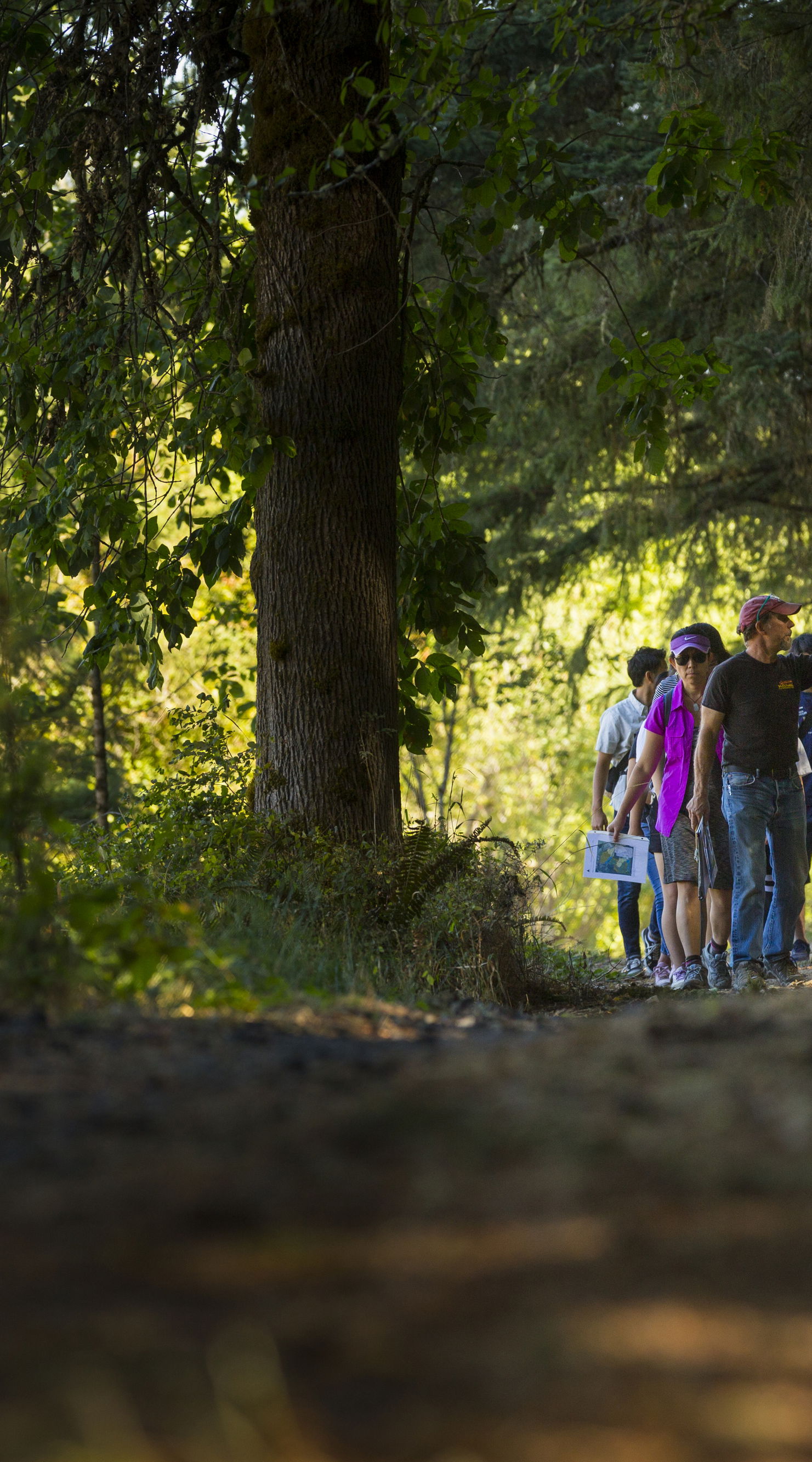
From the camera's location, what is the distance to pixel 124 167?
7367mm

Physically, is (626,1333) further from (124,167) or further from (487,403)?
(487,403)

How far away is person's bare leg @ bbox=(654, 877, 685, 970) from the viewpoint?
7816 millimetres

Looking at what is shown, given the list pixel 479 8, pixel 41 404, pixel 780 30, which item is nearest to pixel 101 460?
pixel 41 404

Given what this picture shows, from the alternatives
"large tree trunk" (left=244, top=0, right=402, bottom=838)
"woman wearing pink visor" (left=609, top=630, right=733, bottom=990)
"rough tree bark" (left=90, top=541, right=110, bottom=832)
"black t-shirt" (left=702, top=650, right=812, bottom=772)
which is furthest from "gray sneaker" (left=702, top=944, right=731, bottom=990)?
"rough tree bark" (left=90, top=541, right=110, bottom=832)

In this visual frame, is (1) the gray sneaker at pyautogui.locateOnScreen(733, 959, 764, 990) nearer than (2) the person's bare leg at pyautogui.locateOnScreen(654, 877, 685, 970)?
Yes

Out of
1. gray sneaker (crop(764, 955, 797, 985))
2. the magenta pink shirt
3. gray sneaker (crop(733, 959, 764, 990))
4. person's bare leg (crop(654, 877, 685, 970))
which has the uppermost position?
the magenta pink shirt

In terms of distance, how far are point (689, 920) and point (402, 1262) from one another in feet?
Answer: 21.1

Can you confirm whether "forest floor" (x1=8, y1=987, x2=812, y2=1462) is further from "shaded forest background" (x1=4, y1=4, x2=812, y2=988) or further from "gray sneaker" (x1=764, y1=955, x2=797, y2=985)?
"gray sneaker" (x1=764, y1=955, x2=797, y2=985)

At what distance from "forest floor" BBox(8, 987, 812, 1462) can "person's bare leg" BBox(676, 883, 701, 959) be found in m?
5.39

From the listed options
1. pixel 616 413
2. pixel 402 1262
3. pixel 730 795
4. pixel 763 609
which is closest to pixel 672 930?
pixel 730 795

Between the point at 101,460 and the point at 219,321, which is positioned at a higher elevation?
the point at 219,321

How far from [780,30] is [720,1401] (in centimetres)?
995

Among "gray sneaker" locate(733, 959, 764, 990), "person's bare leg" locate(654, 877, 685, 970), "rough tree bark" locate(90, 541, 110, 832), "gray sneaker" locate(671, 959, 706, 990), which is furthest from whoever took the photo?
"rough tree bark" locate(90, 541, 110, 832)

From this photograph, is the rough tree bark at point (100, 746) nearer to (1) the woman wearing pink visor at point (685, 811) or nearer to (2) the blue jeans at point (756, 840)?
(1) the woman wearing pink visor at point (685, 811)
